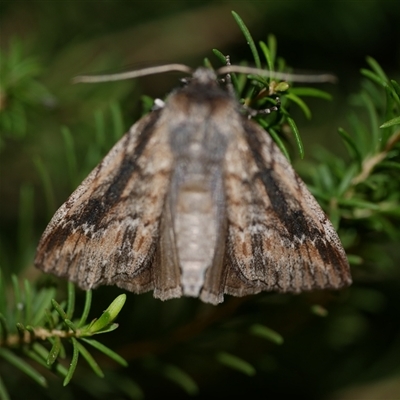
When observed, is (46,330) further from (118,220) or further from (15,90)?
(15,90)

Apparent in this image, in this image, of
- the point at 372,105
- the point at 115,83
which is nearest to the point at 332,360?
the point at 372,105

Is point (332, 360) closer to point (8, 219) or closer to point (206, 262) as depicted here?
point (206, 262)

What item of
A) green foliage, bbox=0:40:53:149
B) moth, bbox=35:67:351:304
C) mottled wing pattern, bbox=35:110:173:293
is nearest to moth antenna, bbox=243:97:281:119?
moth, bbox=35:67:351:304

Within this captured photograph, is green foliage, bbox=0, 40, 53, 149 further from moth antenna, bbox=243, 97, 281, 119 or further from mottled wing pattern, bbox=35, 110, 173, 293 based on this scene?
moth antenna, bbox=243, 97, 281, 119

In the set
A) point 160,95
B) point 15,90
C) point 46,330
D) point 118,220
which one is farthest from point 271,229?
point 160,95

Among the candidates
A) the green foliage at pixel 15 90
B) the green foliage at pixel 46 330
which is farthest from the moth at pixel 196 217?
the green foliage at pixel 15 90

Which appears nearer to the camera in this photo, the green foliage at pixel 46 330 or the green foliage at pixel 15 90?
the green foliage at pixel 46 330

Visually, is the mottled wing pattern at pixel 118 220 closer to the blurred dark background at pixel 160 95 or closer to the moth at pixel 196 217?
the moth at pixel 196 217
